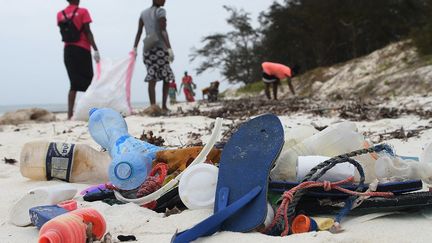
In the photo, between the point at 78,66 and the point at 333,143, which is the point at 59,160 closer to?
the point at 333,143

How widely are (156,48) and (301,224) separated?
5.28m

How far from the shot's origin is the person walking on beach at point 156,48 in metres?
6.31

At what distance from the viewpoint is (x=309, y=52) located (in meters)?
27.4

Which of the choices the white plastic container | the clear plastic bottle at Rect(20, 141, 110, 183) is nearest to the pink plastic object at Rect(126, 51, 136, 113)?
the clear plastic bottle at Rect(20, 141, 110, 183)

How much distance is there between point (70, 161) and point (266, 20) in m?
29.9

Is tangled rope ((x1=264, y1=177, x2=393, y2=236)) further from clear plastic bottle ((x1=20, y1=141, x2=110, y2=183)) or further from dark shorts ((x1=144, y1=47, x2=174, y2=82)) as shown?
dark shorts ((x1=144, y1=47, x2=174, y2=82))

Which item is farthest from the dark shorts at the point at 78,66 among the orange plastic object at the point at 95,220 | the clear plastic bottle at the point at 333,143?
the orange plastic object at the point at 95,220

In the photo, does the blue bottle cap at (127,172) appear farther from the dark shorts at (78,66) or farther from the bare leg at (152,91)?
the dark shorts at (78,66)

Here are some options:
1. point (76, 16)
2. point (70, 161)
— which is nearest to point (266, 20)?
point (76, 16)

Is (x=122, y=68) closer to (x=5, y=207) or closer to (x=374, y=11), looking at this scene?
(x=5, y=207)

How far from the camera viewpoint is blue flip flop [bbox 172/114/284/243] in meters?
1.35

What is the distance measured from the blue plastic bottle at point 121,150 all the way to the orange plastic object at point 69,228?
414mm

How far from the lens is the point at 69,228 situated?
4.08ft

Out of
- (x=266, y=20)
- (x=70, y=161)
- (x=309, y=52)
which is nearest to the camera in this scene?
(x=70, y=161)
